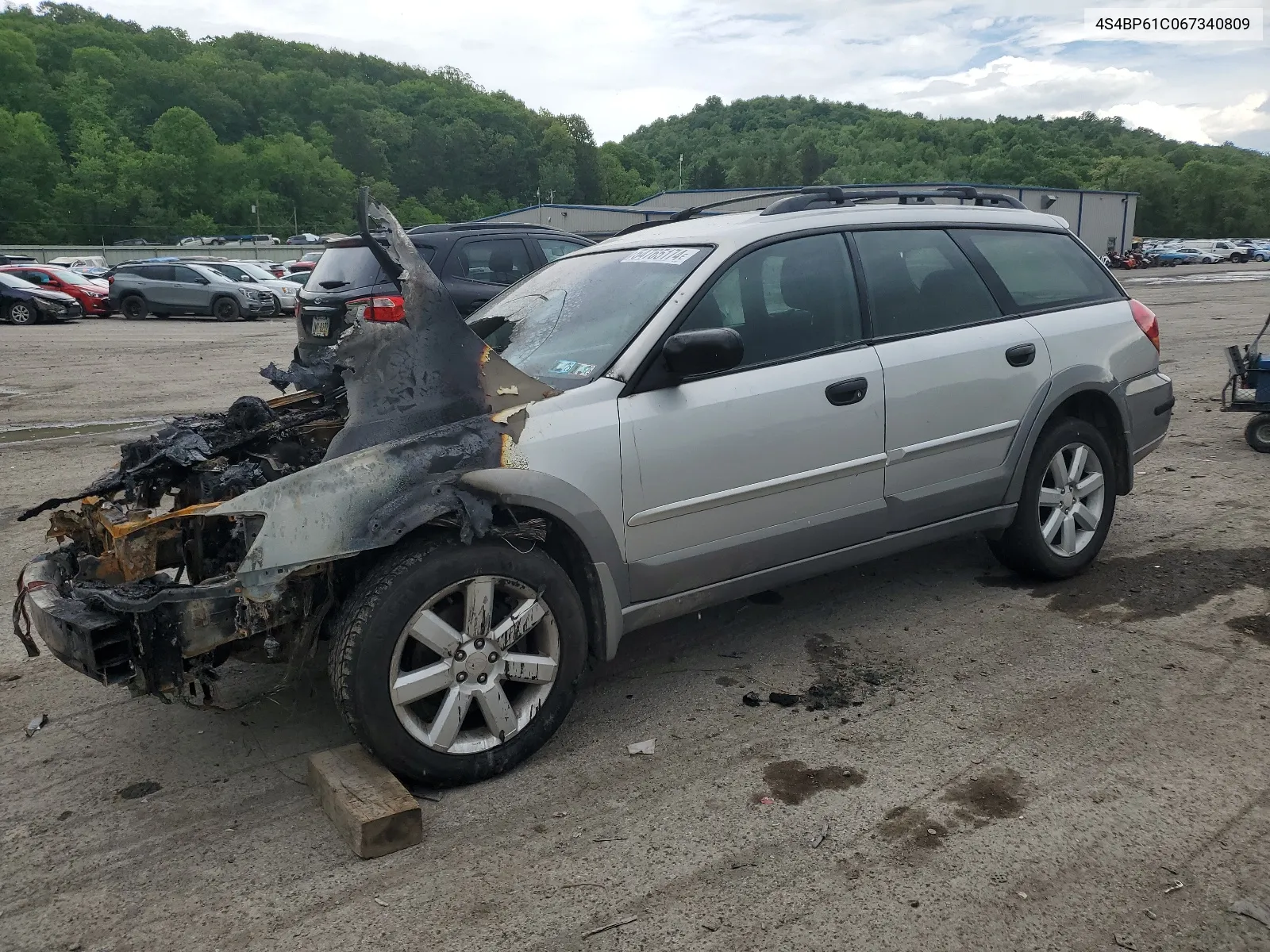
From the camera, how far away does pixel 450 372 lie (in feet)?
10.8

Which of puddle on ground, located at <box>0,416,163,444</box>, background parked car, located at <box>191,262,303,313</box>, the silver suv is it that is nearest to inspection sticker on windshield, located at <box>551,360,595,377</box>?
puddle on ground, located at <box>0,416,163,444</box>

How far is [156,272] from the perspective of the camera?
25.8 m

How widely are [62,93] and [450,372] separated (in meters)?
114

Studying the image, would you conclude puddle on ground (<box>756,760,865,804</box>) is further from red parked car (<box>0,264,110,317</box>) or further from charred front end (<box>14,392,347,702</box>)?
red parked car (<box>0,264,110,317</box>)

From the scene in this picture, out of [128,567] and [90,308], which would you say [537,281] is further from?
[90,308]

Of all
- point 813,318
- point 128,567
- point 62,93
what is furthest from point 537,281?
point 62,93

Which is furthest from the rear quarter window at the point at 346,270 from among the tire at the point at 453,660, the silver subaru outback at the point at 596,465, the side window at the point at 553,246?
the tire at the point at 453,660

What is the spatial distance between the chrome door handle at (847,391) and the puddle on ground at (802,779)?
1415 millimetres

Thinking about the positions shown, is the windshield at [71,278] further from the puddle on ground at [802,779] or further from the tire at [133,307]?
the puddle on ground at [802,779]

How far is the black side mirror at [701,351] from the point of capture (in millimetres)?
3430

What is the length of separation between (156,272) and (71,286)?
221cm

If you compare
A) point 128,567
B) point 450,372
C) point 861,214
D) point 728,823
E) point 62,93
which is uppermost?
point 62,93

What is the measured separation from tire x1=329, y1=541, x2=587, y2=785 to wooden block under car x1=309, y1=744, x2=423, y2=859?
93mm

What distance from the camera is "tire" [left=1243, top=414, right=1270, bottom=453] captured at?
7574mm
